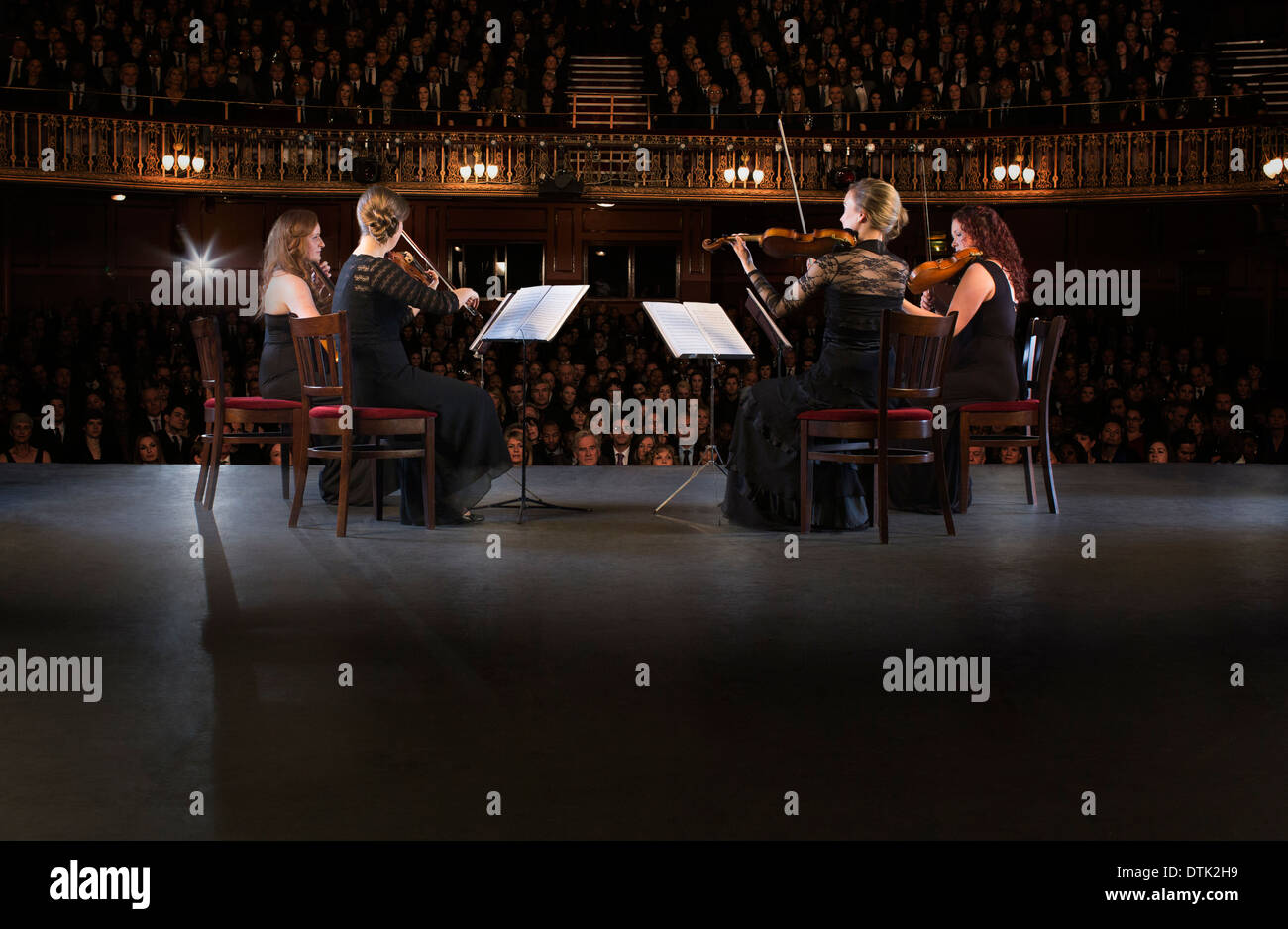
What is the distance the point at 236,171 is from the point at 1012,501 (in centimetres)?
984

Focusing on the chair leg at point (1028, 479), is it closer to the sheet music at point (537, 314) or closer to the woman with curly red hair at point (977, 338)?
the woman with curly red hair at point (977, 338)

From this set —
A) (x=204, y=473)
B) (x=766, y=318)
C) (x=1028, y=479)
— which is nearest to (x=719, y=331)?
(x=766, y=318)

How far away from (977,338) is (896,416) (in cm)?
93

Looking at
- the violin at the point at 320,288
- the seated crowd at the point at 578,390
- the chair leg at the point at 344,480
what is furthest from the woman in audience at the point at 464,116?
the chair leg at the point at 344,480

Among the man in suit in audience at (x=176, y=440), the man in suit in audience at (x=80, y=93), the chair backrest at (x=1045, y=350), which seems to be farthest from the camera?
the man in suit in audience at (x=80, y=93)

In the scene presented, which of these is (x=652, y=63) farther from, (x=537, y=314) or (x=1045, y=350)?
(x=537, y=314)

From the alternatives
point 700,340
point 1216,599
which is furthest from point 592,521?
point 1216,599

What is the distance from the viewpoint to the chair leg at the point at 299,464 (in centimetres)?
448

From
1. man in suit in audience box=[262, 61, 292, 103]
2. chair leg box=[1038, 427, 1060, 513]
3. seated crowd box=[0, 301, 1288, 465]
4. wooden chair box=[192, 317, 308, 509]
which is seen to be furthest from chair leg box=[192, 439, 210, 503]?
man in suit in audience box=[262, 61, 292, 103]

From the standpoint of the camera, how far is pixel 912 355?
4.44 metres

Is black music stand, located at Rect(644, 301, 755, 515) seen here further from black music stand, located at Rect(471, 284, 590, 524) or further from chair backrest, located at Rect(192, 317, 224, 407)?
chair backrest, located at Rect(192, 317, 224, 407)

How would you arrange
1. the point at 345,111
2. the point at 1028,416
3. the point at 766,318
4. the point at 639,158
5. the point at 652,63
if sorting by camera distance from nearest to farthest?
the point at 766,318 < the point at 1028,416 < the point at 345,111 < the point at 639,158 < the point at 652,63

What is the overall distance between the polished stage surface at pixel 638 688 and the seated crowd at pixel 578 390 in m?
3.23
